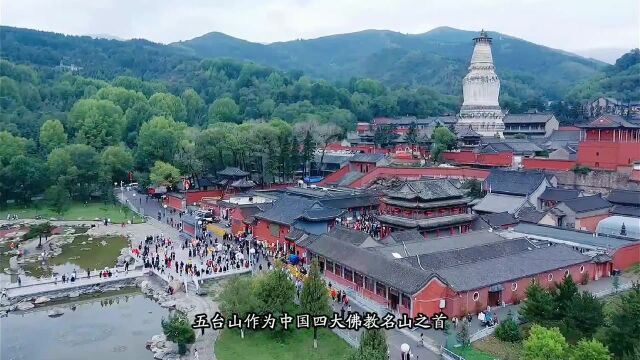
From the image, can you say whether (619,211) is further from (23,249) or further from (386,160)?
(23,249)

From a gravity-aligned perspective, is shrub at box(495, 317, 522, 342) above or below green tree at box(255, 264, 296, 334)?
below

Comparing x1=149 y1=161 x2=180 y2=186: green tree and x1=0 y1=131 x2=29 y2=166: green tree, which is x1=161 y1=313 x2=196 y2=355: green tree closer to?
x1=149 y1=161 x2=180 y2=186: green tree

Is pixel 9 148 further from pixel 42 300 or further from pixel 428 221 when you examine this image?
pixel 428 221

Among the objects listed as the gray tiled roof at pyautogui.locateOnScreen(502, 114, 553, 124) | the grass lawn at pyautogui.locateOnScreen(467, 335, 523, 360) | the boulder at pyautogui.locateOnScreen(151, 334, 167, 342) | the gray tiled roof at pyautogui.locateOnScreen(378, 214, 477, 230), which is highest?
the gray tiled roof at pyautogui.locateOnScreen(502, 114, 553, 124)

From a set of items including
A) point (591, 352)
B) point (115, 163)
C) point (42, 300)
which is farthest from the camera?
point (115, 163)

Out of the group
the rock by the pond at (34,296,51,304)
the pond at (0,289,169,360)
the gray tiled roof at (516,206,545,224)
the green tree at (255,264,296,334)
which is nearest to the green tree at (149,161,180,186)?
the pond at (0,289,169,360)

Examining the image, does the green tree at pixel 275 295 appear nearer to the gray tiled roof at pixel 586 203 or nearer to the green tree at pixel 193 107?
the gray tiled roof at pixel 586 203

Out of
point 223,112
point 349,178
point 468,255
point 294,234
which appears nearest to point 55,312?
point 294,234
